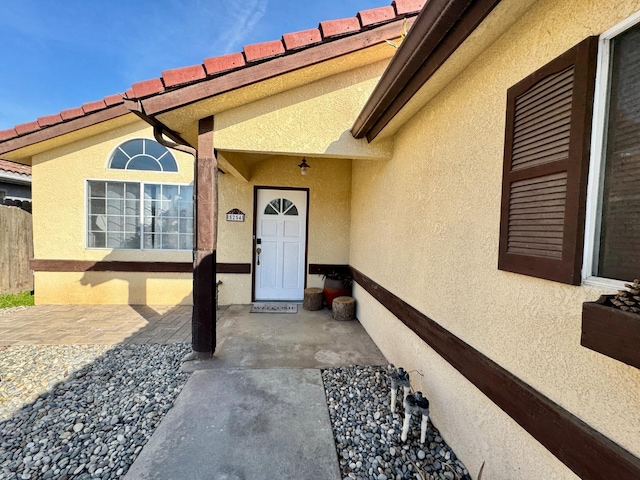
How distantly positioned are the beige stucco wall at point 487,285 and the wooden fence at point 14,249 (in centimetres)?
800

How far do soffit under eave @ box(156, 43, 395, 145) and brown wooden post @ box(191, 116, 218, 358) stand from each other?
0.69 feet

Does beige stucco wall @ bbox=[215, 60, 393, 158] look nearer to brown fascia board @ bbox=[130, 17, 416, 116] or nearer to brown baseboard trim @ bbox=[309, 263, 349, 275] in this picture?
brown fascia board @ bbox=[130, 17, 416, 116]

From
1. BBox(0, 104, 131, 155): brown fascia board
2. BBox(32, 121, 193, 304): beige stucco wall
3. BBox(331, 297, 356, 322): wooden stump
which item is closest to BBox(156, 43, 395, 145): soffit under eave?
BBox(0, 104, 131, 155): brown fascia board

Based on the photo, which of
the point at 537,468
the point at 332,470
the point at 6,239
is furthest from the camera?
the point at 6,239

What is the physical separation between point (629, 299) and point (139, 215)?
6721 millimetres

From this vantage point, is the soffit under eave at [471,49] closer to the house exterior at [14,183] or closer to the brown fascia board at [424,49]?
the brown fascia board at [424,49]

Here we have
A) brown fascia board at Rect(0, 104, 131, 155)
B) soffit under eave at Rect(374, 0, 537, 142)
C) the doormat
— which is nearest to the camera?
soffit under eave at Rect(374, 0, 537, 142)

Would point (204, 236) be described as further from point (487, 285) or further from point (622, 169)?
point (622, 169)

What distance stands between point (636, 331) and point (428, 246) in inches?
67.0

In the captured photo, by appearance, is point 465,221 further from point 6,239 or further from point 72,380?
point 6,239

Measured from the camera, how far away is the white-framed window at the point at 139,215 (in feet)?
18.5

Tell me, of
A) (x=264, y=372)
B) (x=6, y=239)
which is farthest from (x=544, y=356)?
(x=6, y=239)

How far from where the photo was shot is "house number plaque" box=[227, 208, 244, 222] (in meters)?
5.70

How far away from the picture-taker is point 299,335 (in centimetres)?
420
